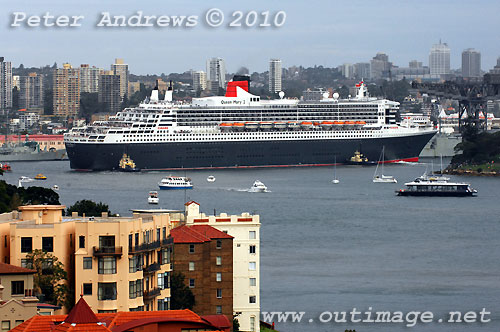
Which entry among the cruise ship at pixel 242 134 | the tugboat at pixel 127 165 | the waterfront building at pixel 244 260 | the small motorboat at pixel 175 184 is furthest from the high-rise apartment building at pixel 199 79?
the waterfront building at pixel 244 260

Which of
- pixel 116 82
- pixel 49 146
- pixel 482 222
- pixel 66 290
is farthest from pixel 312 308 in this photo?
pixel 116 82

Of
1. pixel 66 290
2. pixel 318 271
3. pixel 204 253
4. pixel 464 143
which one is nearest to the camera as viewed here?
pixel 66 290

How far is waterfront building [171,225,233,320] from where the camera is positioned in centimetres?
2198

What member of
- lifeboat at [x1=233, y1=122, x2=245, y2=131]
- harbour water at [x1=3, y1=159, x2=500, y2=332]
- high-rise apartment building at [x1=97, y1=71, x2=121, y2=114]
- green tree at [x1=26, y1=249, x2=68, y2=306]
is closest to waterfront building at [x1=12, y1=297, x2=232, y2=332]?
green tree at [x1=26, y1=249, x2=68, y2=306]

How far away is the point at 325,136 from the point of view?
274 feet

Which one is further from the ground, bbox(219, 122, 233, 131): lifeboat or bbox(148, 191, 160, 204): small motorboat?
bbox(219, 122, 233, 131): lifeboat

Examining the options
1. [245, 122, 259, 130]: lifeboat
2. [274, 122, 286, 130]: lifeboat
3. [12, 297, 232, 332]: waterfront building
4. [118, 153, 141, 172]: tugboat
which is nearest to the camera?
[12, 297, 232, 332]: waterfront building

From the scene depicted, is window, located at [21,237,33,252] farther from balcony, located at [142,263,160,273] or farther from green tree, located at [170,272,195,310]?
green tree, located at [170,272,195,310]

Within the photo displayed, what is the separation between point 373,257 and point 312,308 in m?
8.36

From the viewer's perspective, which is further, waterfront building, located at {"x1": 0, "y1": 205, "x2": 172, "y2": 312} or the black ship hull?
the black ship hull

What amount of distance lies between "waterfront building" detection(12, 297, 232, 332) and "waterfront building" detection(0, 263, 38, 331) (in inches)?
12.7

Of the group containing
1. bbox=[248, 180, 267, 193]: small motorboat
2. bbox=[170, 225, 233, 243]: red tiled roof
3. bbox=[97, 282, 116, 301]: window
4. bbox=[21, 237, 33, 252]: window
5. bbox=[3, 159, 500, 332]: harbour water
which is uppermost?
bbox=[21, 237, 33, 252]: window

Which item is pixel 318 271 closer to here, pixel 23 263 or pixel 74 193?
pixel 23 263

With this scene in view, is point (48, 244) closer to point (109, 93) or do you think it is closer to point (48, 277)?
point (48, 277)
